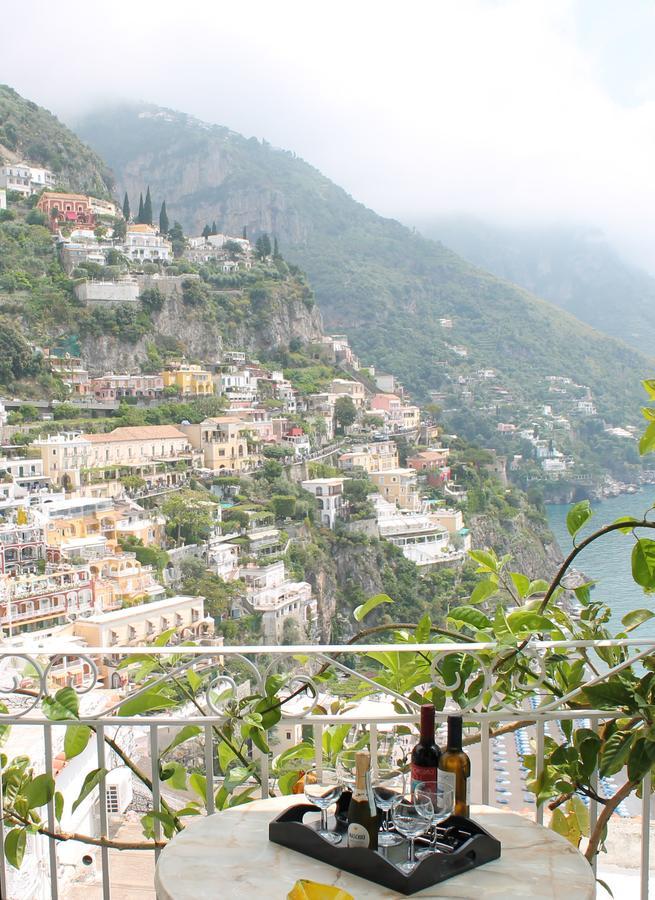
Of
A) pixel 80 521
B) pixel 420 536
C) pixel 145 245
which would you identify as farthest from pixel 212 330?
pixel 420 536

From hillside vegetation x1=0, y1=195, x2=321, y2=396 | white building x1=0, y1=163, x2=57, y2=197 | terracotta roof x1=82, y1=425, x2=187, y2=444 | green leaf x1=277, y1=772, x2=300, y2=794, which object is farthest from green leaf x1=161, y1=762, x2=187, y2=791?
white building x1=0, y1=163, x2=57, y2=197

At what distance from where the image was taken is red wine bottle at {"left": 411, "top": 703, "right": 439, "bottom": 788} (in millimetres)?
746

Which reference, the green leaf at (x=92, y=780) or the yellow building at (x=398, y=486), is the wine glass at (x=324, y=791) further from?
the yellow building at (x=398, y=486)

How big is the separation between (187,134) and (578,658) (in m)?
62.6

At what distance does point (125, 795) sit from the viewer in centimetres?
1101

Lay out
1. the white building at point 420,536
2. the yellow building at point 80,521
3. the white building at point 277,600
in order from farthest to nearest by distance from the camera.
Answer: the white building at point 420,536 → the yellow building at point 80,521 → the white building at point 277,600

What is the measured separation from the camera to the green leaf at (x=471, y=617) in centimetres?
95

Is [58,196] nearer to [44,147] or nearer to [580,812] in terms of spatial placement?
[44,147]

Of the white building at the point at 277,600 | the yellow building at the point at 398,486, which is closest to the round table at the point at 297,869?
the white building at the point at 277,600

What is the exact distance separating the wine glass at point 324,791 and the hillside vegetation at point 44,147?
39142 millimetres

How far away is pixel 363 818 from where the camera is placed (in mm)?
700

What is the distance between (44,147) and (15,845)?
4078cm

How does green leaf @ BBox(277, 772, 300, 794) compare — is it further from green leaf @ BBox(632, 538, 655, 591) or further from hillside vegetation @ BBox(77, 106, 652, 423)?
hillside vegetation @ BBox(77, 106, 652, 423)

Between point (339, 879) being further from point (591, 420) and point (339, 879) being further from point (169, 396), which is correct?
point (591, 420)
